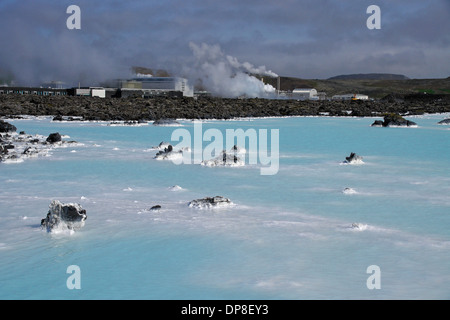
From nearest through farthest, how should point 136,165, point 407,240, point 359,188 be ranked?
1. point 407,240
2. point 359,188
3. point 136,165

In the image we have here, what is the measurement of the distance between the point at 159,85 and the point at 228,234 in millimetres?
76921

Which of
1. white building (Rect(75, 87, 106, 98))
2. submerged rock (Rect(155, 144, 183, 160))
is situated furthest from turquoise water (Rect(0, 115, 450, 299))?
white building (Rect(75, 87, 106, 98))

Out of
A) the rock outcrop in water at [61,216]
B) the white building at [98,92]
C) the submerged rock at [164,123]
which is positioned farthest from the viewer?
the white building at [98,92]

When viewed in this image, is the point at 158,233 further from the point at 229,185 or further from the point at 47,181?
the point at 47,181

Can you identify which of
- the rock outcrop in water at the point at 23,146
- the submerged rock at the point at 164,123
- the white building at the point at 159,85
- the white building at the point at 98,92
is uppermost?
the white building at the point at 159,85

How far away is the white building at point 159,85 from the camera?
252 ft

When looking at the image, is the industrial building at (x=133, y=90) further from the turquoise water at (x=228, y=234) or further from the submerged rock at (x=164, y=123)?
the turquoise water at (x=228, y=234)

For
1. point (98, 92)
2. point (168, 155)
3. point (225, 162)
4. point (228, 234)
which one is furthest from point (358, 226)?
point (98, 92)

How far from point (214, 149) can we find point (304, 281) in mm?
11281

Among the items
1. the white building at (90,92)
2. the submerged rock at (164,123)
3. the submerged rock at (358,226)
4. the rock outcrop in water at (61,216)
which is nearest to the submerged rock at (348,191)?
the submerged rock at (358,226)

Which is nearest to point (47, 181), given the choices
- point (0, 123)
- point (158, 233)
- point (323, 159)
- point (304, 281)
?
point (158, 233)

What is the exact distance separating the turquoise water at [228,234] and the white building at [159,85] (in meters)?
64.4

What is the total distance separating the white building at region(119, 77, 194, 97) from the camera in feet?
252

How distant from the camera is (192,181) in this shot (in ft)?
32.4
